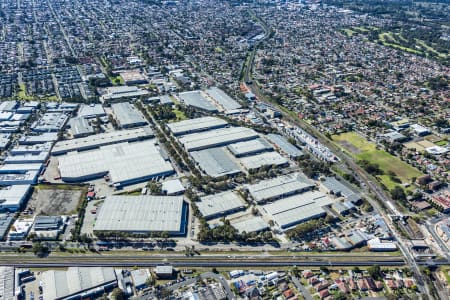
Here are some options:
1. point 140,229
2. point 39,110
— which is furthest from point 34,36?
point 140,229

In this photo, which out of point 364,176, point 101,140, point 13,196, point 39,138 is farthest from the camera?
point 101,140

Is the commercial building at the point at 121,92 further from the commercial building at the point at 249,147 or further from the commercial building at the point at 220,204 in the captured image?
the commercial building at the point at 220,204

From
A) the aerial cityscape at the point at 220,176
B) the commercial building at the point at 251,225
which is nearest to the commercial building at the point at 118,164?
the aerial cityscape at the point at 220,176

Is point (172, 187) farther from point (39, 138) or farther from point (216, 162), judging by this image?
point (39, 138)

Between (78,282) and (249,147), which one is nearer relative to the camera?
(78,282)

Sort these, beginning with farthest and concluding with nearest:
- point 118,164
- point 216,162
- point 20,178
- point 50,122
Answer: point 50,122 → point 216,162 → point 118,164 → point 20,178

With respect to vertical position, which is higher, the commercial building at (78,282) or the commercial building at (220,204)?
the commercial building at (220,204)

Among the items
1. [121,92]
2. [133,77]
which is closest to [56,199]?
[121,92]
